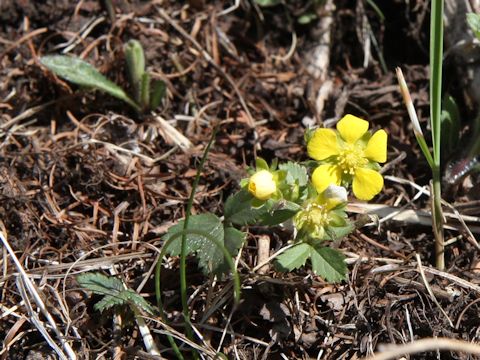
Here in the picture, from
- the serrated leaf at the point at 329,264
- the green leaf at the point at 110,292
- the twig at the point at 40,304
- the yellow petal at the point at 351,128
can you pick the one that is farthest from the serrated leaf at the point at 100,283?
the yellow petal at the point at 351,128

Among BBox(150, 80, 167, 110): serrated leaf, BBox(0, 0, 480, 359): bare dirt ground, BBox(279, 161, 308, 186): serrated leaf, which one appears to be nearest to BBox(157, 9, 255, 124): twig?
BBox(0, 0, 480, 359): bare dirt ground

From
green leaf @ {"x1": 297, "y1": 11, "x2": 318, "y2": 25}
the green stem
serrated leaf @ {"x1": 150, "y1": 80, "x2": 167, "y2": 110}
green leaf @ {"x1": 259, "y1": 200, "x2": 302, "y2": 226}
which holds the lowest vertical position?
the green stem

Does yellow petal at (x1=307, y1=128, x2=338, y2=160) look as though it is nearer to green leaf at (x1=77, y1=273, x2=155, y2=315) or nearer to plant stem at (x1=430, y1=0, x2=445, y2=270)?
plant stem at (x1=430, y1=0, x2=445, y2=270)

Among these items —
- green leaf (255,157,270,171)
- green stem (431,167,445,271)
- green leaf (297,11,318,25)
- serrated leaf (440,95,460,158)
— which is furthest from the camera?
green leaf (297,11,318,25)

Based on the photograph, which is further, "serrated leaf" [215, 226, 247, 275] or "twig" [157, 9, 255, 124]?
"twig" [157, 9, 255, 124]

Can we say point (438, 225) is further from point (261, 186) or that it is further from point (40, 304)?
point (40, 304)

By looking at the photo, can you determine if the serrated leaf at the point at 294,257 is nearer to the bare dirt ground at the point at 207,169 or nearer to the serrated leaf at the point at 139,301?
the bare dirt ground at the point at 207,169

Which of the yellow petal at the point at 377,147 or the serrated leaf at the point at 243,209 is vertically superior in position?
the yellow petal at the point at 377,147
